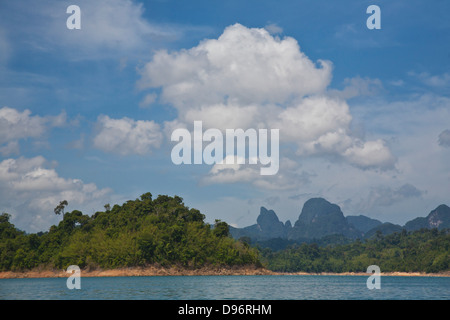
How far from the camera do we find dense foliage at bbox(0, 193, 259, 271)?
359 feet

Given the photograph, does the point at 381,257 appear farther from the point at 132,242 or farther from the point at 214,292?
the point at 214,292

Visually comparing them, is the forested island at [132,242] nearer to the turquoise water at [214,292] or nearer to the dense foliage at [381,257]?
the dense foliage at [381,257]

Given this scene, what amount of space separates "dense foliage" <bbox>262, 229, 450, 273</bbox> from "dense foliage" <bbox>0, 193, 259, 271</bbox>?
47.6m

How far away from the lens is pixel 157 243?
111125mm

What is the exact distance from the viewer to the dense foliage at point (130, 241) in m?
109

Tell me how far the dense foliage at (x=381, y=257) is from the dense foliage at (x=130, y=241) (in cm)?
4762

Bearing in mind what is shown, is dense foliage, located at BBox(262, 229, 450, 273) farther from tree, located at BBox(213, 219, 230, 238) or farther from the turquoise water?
the turquoise water

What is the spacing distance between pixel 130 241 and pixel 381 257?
363 feet

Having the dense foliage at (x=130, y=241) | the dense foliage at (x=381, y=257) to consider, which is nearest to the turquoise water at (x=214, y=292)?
the dense foliage at (x=130, y=241)

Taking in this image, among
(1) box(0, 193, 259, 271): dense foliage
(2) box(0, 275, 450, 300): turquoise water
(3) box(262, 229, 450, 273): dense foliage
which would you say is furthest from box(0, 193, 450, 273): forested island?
(2) box(0, 275, 450, 300): turquoise water
